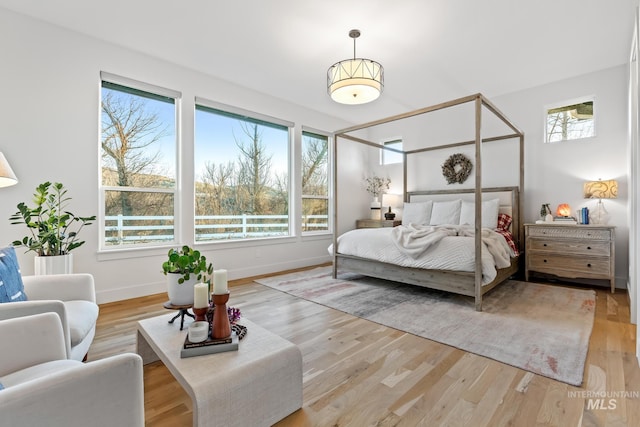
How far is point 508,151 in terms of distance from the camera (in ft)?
15.4

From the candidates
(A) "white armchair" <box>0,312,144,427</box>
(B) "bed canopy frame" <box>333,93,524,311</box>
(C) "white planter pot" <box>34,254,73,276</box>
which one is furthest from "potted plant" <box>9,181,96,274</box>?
(B) "bed canopy frame" <box>333,93,524,311</box>

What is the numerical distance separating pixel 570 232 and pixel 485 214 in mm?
999

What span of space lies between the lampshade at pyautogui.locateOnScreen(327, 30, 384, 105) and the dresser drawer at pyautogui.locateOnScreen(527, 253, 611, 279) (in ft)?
10.3

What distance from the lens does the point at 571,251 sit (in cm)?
374

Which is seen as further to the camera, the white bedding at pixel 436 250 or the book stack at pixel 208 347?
the white bedding at pixel 436 250

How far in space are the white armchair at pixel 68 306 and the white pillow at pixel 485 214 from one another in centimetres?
438

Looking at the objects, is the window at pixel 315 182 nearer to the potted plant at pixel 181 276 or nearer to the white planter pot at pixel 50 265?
the white planter pot at pixel 50 265

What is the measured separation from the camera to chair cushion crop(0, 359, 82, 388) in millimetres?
1050

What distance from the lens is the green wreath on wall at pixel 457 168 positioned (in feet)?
16.7

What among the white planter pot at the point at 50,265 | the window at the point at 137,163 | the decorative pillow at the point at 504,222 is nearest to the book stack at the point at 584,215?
the decorative pillow at the point at 504,222

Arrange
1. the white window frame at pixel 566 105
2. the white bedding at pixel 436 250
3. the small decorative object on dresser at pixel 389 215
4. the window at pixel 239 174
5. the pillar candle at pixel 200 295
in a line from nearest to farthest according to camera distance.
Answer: the pillar candle at pixel 200 295, the white bedding at pixel 436 250, the white window frame at pixel 566 105, the window at pixel 239 174, the small decorative object on dresser at pixel 389 215

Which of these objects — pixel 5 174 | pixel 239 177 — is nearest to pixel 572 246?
pixel 239 177

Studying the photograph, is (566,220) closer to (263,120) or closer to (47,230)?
(263,120)

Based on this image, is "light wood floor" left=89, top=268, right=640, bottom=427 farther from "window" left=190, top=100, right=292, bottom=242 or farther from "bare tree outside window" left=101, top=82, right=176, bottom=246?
"window" left=190, top=100, right=292, bottom=242
